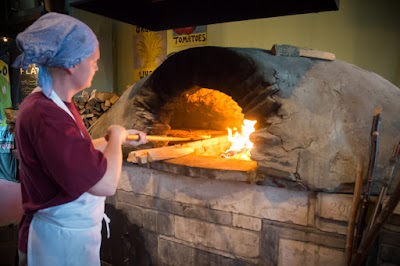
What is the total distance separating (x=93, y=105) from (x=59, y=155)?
2.65 m

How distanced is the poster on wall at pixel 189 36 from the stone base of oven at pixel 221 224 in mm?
2421

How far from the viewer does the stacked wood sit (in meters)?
3.54

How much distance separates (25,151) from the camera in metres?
1.17

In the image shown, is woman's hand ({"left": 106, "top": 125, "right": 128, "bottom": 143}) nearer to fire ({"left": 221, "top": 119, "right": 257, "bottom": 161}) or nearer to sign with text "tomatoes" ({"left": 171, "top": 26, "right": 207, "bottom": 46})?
fire ({"left": 221, "top": 119, "right": 257, "bottom": 161})

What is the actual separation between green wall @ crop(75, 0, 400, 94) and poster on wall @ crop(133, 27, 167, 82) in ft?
3.62

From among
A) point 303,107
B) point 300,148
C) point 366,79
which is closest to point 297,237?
point 300,148

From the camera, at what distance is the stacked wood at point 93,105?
11.6 feet

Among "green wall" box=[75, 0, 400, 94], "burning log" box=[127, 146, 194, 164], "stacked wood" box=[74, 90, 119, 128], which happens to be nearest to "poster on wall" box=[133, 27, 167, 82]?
"green wall" box=[75, 0, 400, 94]

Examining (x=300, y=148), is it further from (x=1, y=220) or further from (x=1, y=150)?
(x=1, y=150)

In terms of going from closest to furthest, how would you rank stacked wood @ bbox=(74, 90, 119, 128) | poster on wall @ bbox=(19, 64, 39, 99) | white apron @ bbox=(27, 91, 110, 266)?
white apron @ bbox=(27, 91, 110, 266)
stacked wood @ bbox=(74, 90, 119, 128)
poster on wall @ bbox=(19, 64, 39, 99)

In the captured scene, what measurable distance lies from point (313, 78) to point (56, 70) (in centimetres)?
156

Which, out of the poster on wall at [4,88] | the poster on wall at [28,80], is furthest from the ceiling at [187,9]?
the poster on wall at [4,88]

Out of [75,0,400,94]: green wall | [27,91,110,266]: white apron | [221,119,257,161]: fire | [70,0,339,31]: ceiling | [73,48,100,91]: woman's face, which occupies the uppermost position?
[75,0,400,94]: green wall

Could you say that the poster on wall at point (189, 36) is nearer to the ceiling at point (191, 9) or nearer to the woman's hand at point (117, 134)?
the ceiling at point (191, 9)
